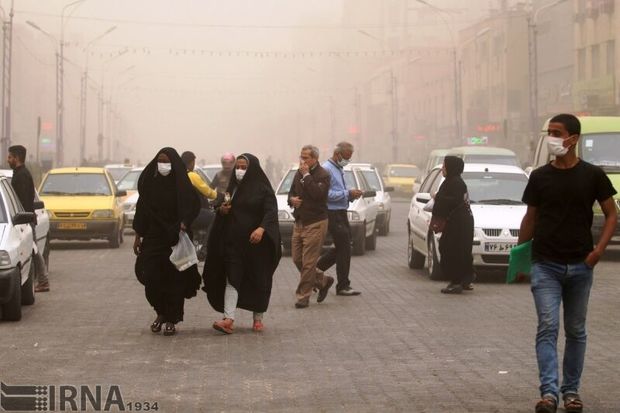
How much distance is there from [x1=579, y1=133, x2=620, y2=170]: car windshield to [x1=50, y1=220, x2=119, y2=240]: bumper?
325 inches

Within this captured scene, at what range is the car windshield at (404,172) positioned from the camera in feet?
202

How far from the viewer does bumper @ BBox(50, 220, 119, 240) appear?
25.5m

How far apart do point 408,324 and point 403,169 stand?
162 feet

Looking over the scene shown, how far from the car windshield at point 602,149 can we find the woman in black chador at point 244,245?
1200 cm

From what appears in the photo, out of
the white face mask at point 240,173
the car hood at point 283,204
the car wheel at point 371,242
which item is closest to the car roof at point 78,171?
the car hood at point 283,204

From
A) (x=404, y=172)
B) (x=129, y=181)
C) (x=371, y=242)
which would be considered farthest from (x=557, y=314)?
(x=404, y=172)

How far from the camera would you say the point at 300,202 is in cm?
1490

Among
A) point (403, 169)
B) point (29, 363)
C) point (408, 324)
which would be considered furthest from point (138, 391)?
point (403, 169)

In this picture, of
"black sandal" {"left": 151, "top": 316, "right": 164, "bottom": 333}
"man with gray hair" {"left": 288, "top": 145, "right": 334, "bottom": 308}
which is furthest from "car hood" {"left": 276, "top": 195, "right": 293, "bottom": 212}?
"black sandal" {"left": 151, "top": 316, "right": 164, "bottom": 333}

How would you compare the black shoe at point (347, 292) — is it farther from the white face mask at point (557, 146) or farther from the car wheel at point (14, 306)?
the white face mask at point (557, 146)

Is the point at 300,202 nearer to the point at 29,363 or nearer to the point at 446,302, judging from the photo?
the point at 446,302

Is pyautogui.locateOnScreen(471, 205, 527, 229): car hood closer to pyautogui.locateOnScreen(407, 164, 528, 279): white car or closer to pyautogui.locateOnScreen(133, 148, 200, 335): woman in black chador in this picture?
pyautogui.locateOnScreen(407, 164, 528, 279): white car

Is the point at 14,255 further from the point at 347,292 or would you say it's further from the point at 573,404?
the point at 573,404

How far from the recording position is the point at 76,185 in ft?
89.0
